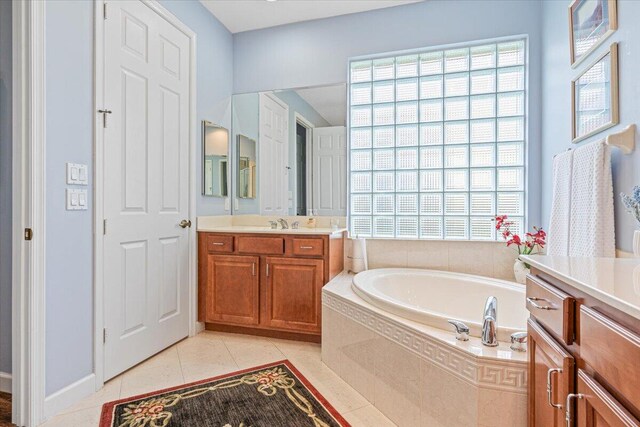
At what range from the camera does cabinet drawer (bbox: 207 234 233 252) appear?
2768 mm

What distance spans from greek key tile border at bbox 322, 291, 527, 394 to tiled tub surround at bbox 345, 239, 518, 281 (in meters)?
1.09

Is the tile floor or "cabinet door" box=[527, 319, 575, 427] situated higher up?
"cabinet door" box=[527, 319, 575, 427]

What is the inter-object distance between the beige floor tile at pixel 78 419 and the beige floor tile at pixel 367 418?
3.89ft

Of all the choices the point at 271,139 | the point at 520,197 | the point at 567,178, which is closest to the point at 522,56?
the point at 520,197

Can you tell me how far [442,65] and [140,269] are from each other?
8.79 ft

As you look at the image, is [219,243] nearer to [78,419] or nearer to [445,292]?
[78,419]

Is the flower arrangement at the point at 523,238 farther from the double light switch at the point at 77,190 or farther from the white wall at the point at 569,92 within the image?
the double light switch at the point at 77,190

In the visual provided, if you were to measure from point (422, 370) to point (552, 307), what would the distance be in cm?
72

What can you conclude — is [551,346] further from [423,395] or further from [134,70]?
[134,70]

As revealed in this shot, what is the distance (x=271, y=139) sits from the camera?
3246 millimetres

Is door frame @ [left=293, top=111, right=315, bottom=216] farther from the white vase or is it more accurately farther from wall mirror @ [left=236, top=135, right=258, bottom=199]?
the white vase

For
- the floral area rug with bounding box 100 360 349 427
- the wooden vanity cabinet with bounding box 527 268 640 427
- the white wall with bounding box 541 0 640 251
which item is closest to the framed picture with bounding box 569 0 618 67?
the white wall with bounding box 541 0 640 251

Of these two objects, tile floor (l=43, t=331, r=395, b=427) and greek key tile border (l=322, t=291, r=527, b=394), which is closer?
greek key tile border (l=322, t=291, r=527, b=394)

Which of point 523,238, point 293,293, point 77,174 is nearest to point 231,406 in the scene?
point 293,293
